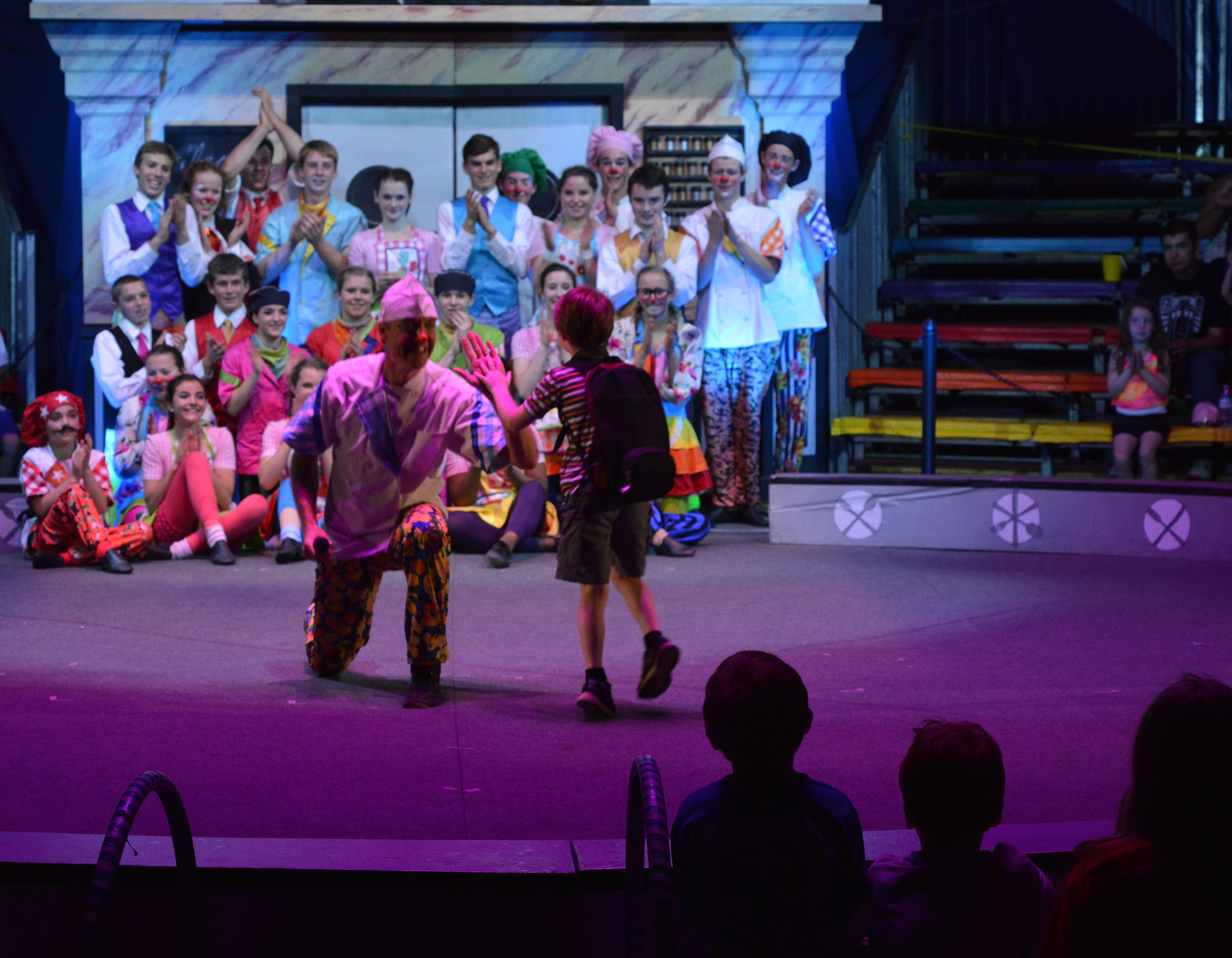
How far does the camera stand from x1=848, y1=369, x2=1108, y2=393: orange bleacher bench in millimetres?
10289

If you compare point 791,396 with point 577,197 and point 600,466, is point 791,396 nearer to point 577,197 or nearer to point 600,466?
point 577,197

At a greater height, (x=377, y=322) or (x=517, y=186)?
(x=517, y=186)

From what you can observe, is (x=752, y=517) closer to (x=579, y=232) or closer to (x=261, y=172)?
(x=579, y=232)

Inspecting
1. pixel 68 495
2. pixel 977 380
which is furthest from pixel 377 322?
pixel 977 380

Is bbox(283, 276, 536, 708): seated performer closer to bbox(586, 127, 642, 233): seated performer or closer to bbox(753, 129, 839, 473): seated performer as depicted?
bbox(753, 129, 839, 473): seated performer

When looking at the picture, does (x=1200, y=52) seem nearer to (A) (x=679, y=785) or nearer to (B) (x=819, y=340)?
(B) (x=819, y=340)

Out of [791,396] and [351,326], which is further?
[791,396]

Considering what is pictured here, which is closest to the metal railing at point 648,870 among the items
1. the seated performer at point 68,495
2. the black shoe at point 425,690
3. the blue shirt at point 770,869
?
the blue shirt at point 770,869

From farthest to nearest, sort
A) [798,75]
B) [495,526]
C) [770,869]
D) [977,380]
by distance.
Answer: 1. [977,380]
2. [798,75]
3. [495,526]
4. [770,869]

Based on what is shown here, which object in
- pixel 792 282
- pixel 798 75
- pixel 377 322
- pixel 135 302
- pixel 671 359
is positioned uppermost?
pixel 798 75

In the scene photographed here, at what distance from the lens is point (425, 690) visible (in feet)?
14.3

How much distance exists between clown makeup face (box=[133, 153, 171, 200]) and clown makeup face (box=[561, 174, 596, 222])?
8.42 feet

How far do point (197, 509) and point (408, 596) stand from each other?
12.0 feet

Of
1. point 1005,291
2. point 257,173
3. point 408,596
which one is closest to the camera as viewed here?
point 408,596
